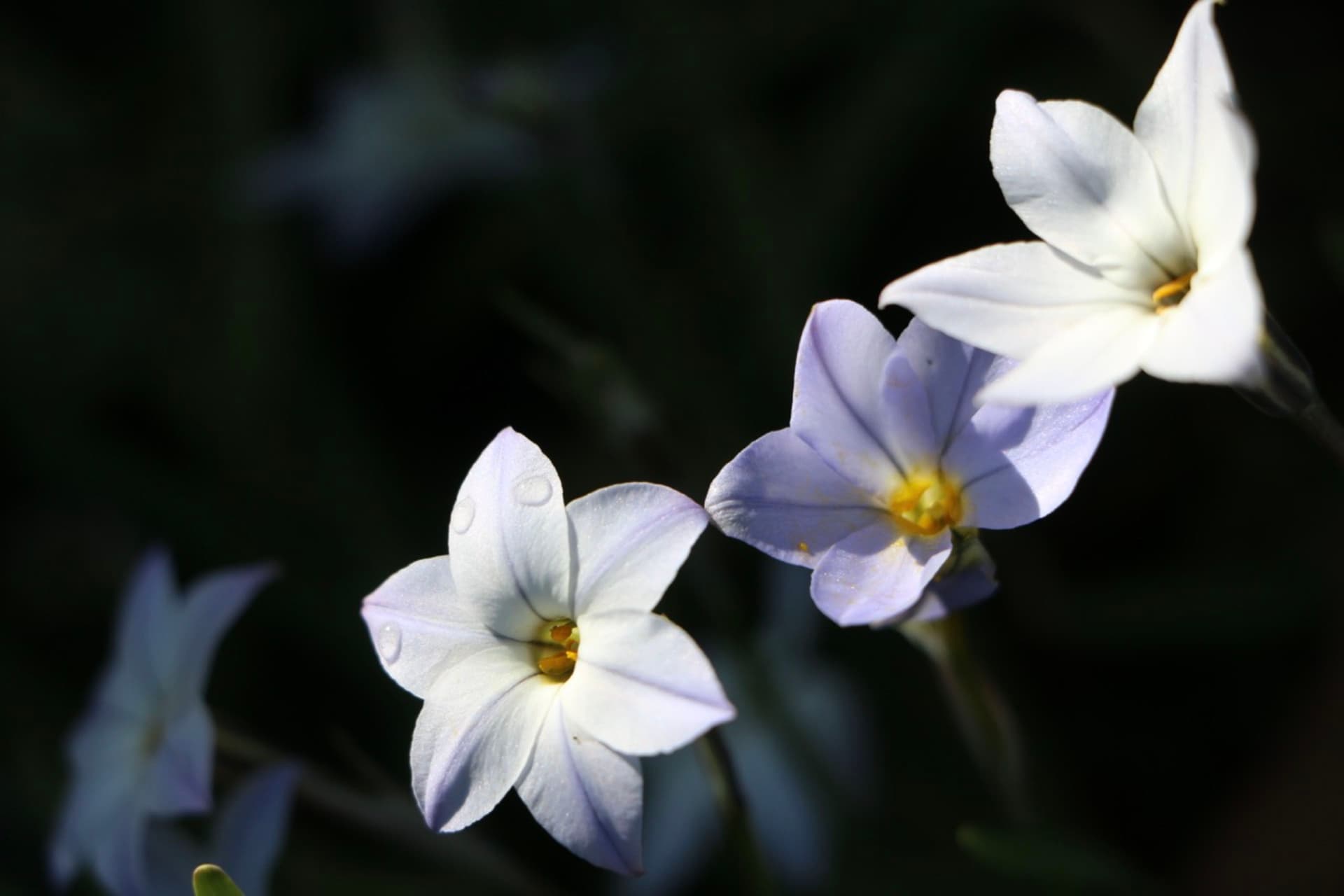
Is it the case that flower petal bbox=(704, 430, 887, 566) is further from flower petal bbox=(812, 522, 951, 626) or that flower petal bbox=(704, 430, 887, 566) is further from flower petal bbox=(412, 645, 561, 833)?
flower petal bbox=(412, 645, 561, 833)

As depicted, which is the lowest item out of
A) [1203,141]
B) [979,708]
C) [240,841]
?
[979,708]

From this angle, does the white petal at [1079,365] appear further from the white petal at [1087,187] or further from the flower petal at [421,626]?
the flower petal at [421,626]

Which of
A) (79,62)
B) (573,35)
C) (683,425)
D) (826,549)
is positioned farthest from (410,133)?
(826,549)

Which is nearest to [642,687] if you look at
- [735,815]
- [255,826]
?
[735,815]

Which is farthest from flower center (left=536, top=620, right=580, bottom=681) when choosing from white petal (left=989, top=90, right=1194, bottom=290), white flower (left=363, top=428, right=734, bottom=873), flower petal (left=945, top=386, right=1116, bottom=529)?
white petal (left=989, top=90, right=1194, bottom=290)

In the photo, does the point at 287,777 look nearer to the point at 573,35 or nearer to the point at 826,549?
the point at 826,549

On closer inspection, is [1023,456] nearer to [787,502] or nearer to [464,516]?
[787,502]

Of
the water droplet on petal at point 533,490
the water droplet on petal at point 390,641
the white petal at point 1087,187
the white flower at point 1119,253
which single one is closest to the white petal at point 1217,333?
the white flower at point 1119,253
